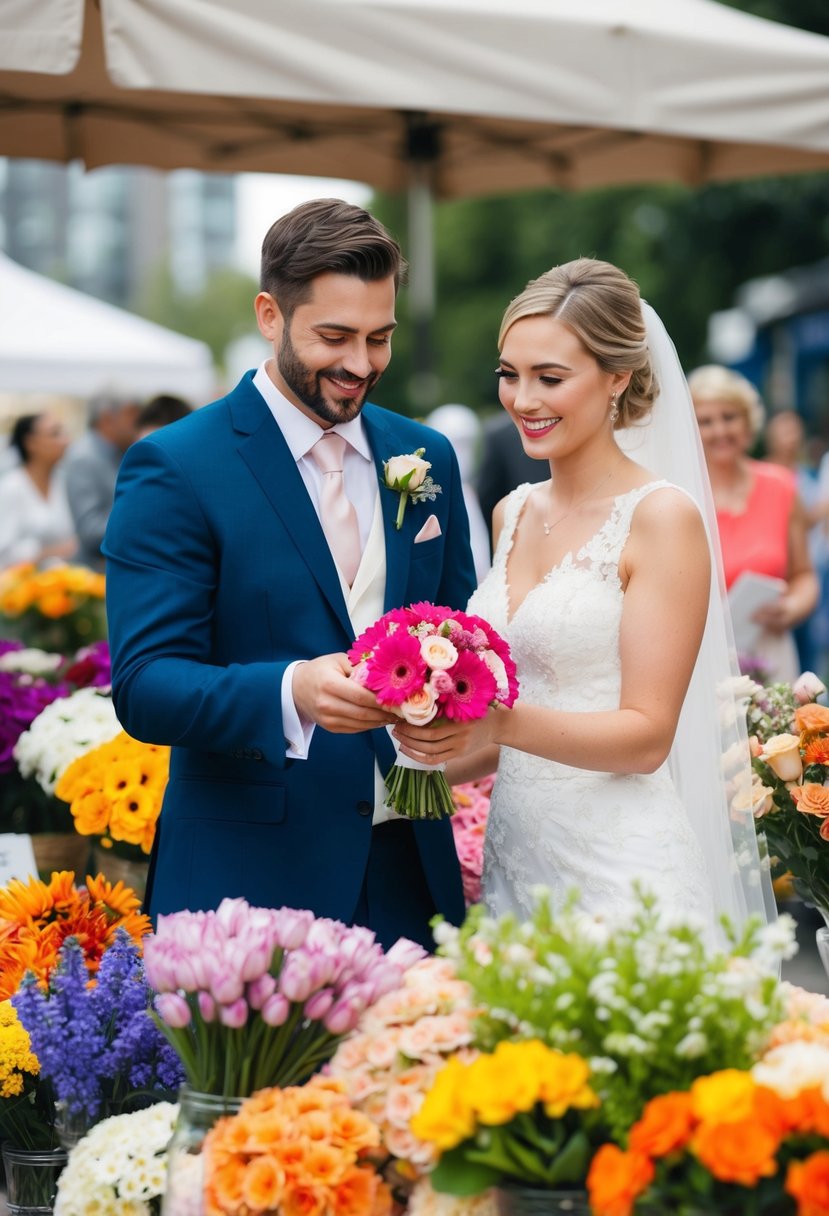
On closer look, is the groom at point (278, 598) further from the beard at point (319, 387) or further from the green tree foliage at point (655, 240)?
the green tree foliage at point (655, 240)

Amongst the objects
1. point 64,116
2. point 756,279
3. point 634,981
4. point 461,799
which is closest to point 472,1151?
point 634,981

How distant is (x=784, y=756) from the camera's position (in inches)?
132

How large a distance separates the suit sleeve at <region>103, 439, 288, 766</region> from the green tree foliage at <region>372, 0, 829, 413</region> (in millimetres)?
15643

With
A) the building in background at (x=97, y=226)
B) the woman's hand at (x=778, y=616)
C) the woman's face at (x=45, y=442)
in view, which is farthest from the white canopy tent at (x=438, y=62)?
the building in background at (x=97, y=226)

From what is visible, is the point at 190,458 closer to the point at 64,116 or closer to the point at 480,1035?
the point at 480,1035

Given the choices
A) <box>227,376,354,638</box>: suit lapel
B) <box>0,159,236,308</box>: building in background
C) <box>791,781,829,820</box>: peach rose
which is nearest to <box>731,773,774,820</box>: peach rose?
<box>791,781,829,820</box>: peach rose

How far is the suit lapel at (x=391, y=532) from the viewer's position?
298 cm

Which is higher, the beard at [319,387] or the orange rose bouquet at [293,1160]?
the beard at [319,387]

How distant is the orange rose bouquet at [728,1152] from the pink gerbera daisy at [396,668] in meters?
0.80

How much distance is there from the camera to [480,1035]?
6.77 ft

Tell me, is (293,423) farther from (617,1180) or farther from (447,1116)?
(617,1180)

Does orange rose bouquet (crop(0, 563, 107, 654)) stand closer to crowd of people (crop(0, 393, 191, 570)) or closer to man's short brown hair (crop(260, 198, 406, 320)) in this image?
crowd of people (crop(0, 393, 191, 570))

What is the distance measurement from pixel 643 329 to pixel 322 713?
1209 millimetres

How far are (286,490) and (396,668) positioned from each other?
0.58 metres
